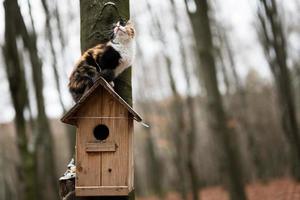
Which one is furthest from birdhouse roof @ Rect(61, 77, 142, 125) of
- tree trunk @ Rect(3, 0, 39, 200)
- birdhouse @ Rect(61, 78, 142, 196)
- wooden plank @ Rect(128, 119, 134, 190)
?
tree trunk @ Rect(3, 0, 39, 200)

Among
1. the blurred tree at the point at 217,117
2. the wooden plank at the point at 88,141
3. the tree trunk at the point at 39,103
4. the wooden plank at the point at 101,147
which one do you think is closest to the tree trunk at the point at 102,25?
the wooden plank at the point at 88,141

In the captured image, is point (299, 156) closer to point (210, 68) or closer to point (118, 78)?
point (210, 68)

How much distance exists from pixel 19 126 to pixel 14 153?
1074 inches

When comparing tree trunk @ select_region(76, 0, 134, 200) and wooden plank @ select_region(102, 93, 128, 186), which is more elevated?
tree trunk @ select_region(76, 0, 134, 200)

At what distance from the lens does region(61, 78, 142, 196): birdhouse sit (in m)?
3.19

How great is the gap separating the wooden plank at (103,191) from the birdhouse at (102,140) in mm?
45

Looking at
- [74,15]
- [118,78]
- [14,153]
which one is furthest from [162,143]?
[118,78]

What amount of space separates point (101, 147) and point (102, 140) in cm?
6

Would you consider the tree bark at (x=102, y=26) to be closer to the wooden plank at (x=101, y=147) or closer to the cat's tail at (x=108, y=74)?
the cat's tail at (x=108, y=74)

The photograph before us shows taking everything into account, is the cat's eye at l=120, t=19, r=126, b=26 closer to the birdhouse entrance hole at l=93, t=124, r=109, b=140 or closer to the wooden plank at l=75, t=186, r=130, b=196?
the birdhouse entrance hole at l=93, t=124, r=109, b=140

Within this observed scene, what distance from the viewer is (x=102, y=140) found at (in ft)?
10.7

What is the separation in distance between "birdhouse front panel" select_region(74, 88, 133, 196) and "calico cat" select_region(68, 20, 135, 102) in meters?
0.16

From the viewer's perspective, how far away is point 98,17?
351 cm

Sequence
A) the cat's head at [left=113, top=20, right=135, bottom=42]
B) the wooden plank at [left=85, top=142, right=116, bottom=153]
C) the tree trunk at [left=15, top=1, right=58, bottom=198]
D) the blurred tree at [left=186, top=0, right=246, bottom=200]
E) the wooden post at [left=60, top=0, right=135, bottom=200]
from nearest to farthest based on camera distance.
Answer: the wooden plank at [left=85, top=142, right=116, bottom=153] < the cat's head at [left=113, top=20, right=135, bottom=42] < the wooden post at [left=60, top=0, right=135, bottom=200] < the blurred tree at [left=186, top=0, right=246, bottom=200] < the tree trunk at [left=15, top=1, right=58, bottom=198]
